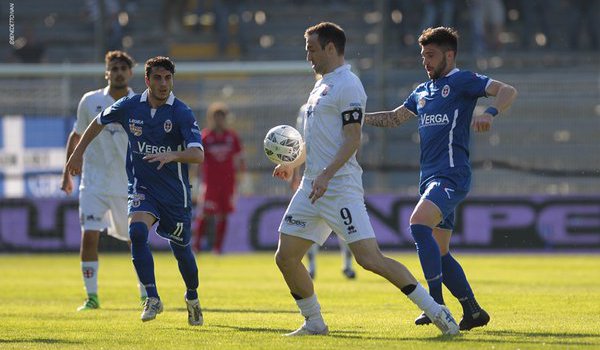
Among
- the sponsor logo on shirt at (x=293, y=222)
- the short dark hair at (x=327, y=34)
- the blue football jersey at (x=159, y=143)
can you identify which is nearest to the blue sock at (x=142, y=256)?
the blue football jersey at (x=159, y=143)

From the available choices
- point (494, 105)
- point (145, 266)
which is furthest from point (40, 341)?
point (494, 105)

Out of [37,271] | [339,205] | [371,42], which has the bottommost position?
[37,271]

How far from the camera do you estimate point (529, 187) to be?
2255cm

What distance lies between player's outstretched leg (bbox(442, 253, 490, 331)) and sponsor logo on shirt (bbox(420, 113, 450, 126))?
1044mm

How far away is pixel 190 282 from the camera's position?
34.2 feet

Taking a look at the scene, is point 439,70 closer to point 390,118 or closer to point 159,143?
point 390,118

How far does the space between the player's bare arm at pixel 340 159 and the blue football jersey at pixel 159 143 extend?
176 centimetres

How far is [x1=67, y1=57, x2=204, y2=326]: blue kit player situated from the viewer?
34.0ft

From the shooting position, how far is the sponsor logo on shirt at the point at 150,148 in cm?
1040

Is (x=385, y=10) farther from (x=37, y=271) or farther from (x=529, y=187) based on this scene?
(x=37, y=271)

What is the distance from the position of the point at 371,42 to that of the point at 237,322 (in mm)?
16982

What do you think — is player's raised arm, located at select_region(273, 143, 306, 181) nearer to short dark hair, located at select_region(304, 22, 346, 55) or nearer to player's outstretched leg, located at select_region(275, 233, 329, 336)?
player's outstretched leg, located at select_region(275, 233, 329, 336)

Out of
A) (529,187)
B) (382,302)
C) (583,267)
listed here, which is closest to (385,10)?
(529,187)

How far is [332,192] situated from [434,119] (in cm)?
118
